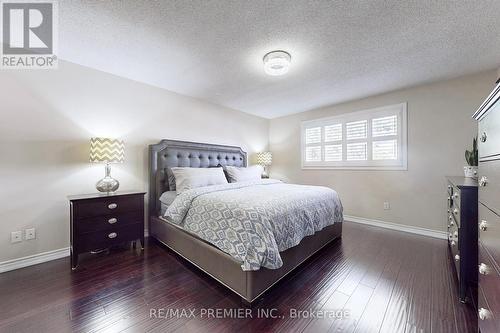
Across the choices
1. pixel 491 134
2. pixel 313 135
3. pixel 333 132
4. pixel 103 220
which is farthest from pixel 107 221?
pixel 333 132

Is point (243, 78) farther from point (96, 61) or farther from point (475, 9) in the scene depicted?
point (475, 9)

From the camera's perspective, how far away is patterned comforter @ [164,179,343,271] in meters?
1.51

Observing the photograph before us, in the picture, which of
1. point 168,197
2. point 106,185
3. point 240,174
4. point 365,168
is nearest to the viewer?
point 106,185

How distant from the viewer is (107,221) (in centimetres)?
225

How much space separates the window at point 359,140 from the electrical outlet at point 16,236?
14.3 feet

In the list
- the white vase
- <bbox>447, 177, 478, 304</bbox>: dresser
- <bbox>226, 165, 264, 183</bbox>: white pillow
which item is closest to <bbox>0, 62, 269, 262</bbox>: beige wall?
<bbox>226, 165, 264, 183</bbox>: white pillow

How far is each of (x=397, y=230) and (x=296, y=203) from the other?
92.3 inches

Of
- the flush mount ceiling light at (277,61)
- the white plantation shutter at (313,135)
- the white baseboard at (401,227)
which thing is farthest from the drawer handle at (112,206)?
the white baseboard at (401,227)

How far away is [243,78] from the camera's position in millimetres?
2816

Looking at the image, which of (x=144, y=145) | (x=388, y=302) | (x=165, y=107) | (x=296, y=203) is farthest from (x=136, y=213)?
(x=388, y=302)

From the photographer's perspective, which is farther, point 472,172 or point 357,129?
point 357,129

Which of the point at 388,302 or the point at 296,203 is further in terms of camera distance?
the point at 296,203

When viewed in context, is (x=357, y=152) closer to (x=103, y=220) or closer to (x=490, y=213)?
(x=490, y=213)

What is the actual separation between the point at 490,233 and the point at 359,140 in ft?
9.79
